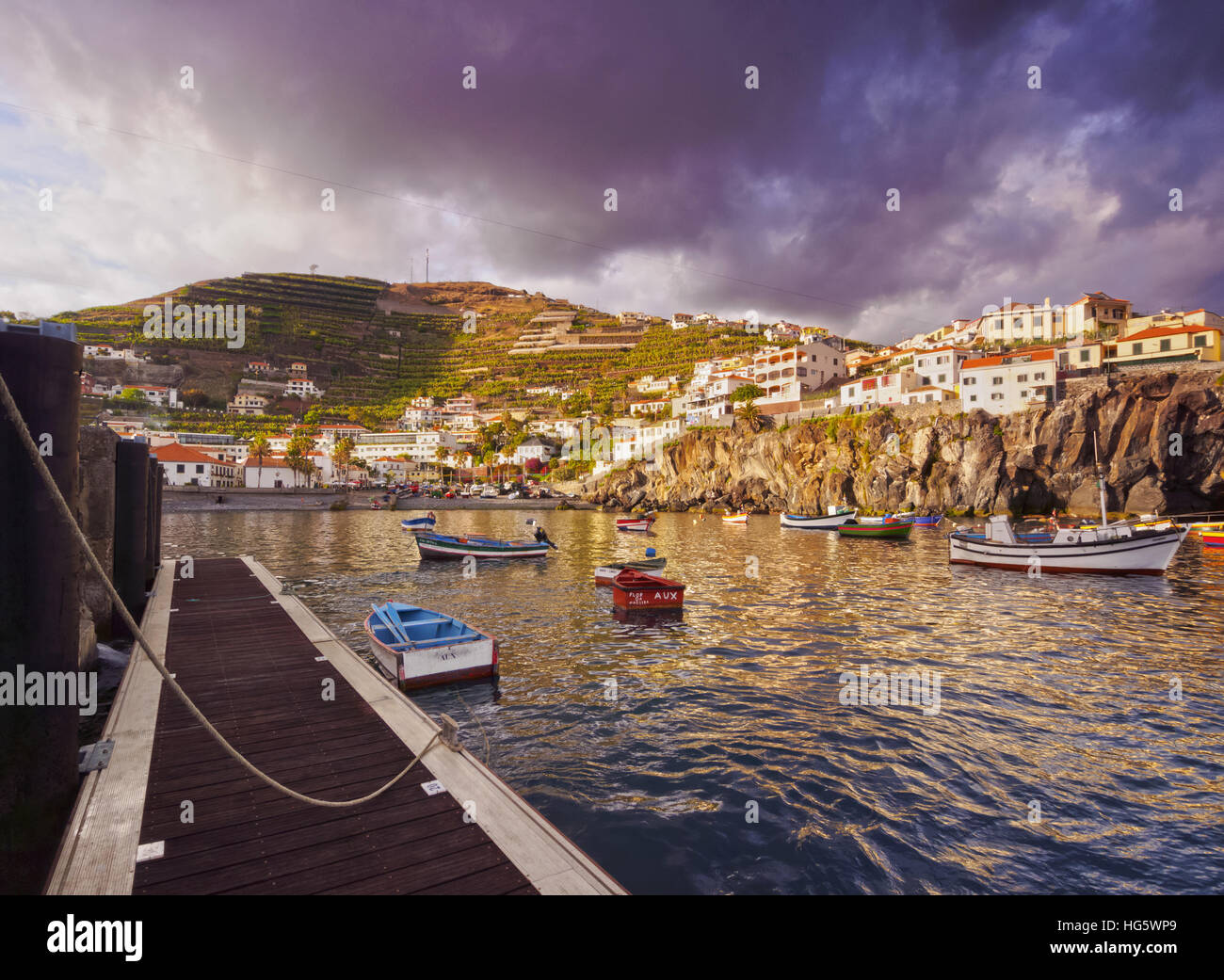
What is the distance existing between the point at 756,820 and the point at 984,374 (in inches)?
3299

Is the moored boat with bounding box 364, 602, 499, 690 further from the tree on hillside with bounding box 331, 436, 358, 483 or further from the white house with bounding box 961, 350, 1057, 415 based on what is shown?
the tree on hillside with bounding box 331, 436, 358, 483

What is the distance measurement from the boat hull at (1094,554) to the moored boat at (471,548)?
26653 mm

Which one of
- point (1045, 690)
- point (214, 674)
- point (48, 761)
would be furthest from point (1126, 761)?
point (214, 674)

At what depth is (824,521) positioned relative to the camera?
59688mm

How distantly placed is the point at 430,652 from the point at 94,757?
682 centimetres

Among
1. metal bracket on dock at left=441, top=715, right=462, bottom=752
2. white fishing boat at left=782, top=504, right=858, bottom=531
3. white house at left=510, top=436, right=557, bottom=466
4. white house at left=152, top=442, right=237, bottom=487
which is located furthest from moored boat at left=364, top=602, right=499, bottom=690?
white house at left=510, top=436, right=557, bottom=466

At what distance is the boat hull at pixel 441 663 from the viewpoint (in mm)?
12914

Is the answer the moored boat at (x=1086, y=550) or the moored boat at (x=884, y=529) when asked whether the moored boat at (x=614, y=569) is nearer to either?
the moored boat at (x=1086, y=550)

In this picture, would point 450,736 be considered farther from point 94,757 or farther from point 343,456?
point 343,456

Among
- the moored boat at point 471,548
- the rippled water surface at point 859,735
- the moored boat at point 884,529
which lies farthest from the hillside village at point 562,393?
the rippled water surface at point 859,735

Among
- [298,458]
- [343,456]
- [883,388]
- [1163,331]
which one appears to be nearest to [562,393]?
[343,456]

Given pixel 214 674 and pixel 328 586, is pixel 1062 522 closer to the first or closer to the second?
pixel 328 586

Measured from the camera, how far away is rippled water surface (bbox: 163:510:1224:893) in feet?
24.0

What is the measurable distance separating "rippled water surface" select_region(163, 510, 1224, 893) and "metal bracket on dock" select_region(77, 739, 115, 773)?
16.6 feet
